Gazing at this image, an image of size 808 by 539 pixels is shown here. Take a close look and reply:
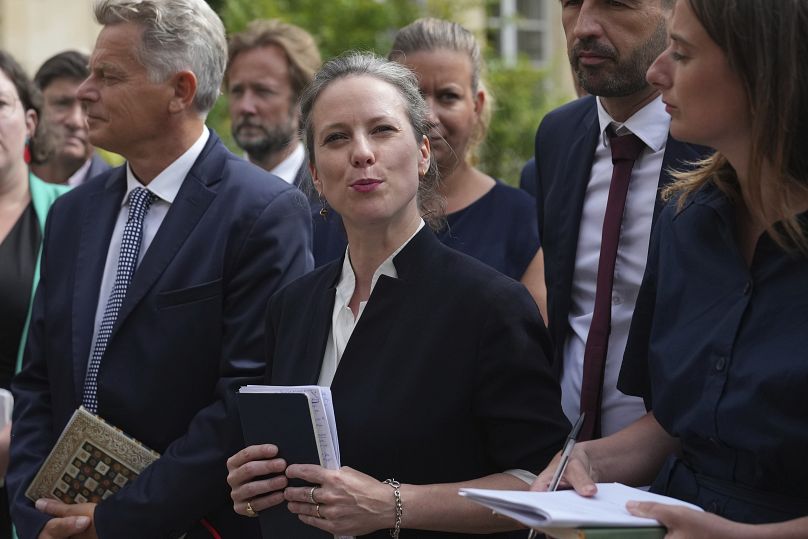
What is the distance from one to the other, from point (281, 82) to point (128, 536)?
310cm

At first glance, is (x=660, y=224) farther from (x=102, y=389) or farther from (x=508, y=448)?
(x=102, y=389)

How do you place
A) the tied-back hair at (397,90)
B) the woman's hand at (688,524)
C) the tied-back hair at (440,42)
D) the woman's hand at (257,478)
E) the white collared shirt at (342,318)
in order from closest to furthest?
the woman's hand at (688,524) → the woman's hand at (257,478) → the white collared shirt at (342,318) → the tied-back hair at (397,90) → the tied-back hair at (440,42)

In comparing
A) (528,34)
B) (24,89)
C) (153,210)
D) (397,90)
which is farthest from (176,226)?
(528,34)

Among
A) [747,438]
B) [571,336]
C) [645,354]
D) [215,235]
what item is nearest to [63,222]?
[215,235]

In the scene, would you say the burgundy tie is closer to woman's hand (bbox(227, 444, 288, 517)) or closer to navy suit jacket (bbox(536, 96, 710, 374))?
navy suit jacket (bbox(536, 96, 710, 374))

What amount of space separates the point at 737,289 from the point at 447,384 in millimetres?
809

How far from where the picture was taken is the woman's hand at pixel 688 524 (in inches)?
92.0

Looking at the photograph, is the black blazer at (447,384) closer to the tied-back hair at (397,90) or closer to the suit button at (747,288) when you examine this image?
the tied-back hair at (397,90)

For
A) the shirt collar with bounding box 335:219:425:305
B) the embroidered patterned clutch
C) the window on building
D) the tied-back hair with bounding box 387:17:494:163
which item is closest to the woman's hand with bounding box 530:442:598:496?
the shirt collar with bounding box 335:219:425:305

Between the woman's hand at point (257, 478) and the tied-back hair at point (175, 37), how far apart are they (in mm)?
1605

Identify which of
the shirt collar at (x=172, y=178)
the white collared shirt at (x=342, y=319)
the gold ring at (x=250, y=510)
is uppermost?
the shirt collar at (x=172, y=178)

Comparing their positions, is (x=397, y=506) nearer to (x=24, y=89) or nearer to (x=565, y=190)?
(x=565, y=190)

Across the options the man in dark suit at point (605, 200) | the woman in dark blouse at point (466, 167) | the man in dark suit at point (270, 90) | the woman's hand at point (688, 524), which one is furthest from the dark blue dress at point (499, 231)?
the woman's hand at point (688, 524)

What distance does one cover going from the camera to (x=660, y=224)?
288cm
